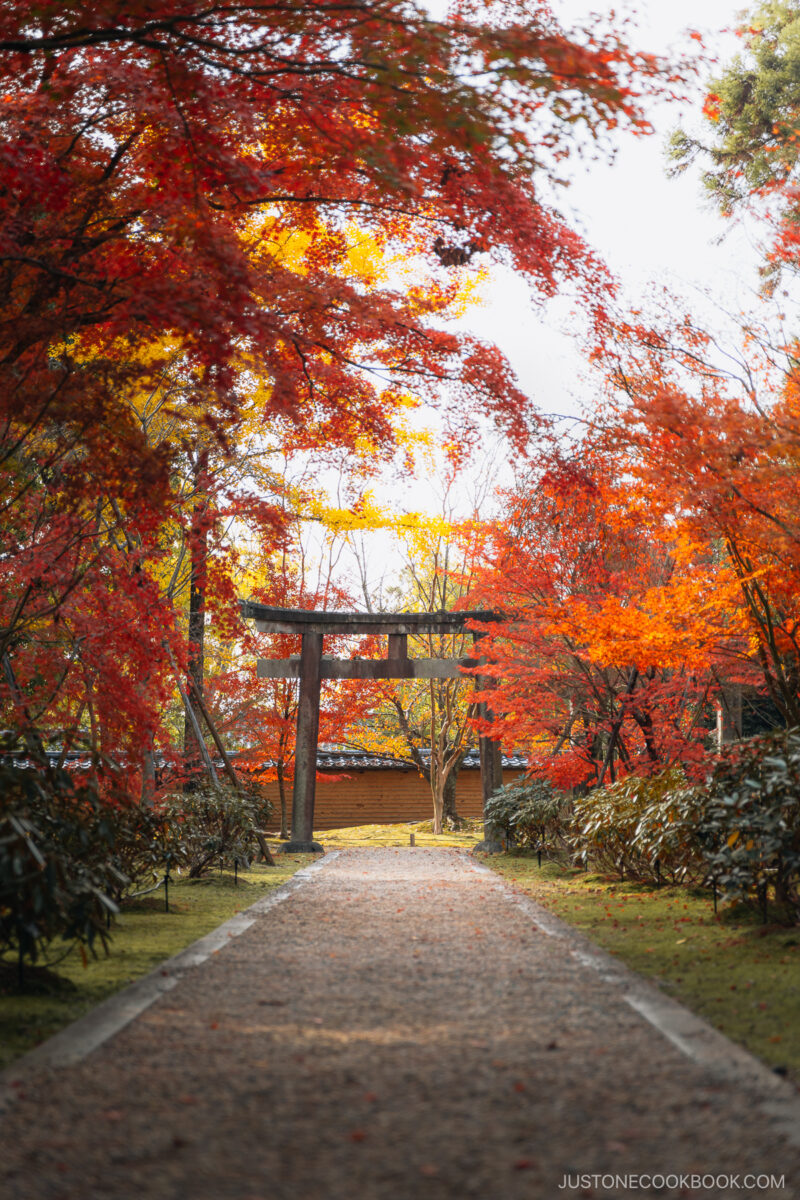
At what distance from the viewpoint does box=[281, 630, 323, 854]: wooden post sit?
15.9 metres

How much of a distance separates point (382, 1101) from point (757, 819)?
11.1 feet

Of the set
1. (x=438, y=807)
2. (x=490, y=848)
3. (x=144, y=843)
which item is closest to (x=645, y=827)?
(x=144, y=843)

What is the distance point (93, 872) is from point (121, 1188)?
3.02 meters

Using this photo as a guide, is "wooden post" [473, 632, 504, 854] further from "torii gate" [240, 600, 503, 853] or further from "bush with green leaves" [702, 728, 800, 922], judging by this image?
"bush with green leaves" [702, 728, 800, 922]

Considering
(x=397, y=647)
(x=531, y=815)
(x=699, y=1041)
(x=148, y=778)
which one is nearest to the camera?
(x=699, y=1041)

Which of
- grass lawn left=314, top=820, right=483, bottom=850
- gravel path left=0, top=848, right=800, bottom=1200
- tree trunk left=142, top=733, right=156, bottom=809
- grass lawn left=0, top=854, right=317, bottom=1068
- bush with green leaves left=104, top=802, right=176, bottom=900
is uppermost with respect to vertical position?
tree trunk left=142, top=733, right=156, bottom=809

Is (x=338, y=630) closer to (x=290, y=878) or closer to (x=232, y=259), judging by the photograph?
(x=290, y=878)

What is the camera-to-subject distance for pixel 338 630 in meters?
16.3

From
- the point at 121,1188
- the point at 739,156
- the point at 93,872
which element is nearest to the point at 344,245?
the point at 93,872

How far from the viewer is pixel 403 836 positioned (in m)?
20.5

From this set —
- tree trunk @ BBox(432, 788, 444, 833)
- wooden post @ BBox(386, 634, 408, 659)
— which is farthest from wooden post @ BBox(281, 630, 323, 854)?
tree trunk @ BBox(432, 788, 444, 833)

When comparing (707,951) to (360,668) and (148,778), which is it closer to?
(148,778)

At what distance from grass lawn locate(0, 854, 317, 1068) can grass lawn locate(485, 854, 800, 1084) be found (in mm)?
2676

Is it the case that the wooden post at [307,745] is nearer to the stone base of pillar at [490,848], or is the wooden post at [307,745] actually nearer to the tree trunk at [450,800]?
the stone base of pillar at [490,848]
